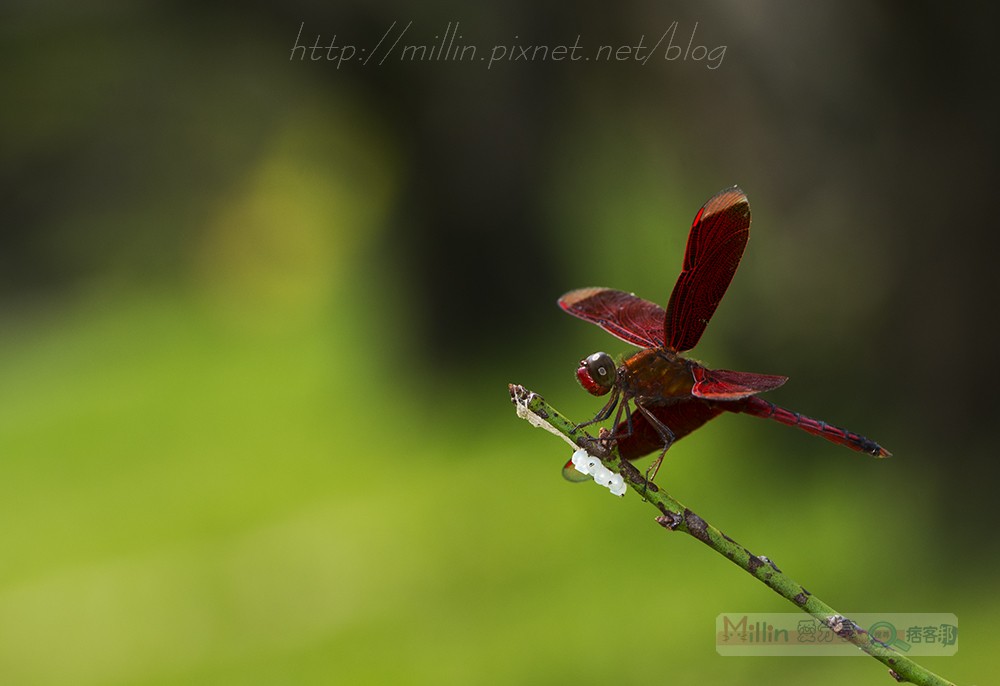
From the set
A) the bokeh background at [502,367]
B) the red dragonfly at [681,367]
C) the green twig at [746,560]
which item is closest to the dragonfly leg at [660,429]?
the red dragonfly at [681,367]

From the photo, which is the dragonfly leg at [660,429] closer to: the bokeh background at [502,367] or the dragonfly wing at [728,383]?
the dragonfly wing at [728,383]

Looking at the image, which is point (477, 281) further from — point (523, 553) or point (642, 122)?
point (523, 553)

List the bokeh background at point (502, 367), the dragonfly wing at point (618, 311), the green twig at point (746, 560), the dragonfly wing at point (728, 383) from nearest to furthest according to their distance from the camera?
the green twig at point (746, 560) → the dragonfly wing at point (728, 383) → the dragonfly wing at point (618, 311) → the bokeh background at point (502, 367)

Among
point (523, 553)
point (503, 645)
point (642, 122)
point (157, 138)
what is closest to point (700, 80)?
point (642, 122)

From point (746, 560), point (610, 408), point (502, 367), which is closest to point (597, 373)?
point (610, 408)

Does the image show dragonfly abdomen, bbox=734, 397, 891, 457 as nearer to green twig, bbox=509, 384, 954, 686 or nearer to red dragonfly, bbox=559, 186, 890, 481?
red dragonfly, bbox=559, 186, 890, 481

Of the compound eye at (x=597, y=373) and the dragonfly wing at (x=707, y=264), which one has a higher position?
the dragonfly wing at (x=707, y=264)
